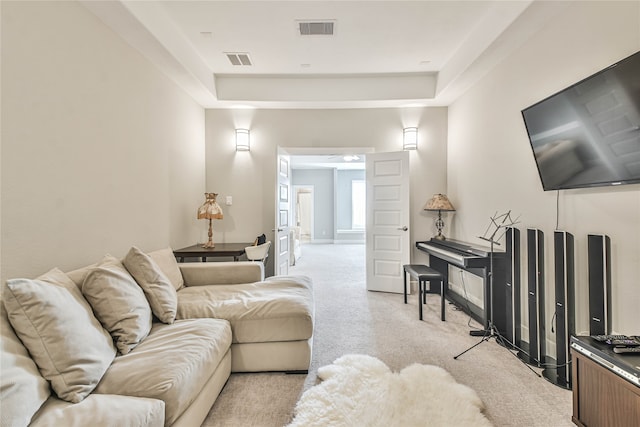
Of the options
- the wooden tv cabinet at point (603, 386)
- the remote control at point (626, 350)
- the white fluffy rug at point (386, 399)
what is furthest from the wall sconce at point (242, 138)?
the remote control at point (626, 350)

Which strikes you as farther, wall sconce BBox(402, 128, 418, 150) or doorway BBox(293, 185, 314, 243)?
doorway BBox(293, 185, 314, 243)

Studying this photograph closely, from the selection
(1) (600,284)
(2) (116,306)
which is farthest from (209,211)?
(1) (600,284)

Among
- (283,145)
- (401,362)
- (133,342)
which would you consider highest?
(283,145)

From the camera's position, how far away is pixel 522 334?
278cm

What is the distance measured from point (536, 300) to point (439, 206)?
1.91 meters

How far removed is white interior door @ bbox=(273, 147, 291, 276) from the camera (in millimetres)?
4371

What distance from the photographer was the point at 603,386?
57.2 inches

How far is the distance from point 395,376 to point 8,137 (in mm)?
2776

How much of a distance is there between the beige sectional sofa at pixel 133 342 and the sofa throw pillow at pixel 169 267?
0.04 feet

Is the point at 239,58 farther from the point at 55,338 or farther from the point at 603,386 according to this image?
the point at 603,386

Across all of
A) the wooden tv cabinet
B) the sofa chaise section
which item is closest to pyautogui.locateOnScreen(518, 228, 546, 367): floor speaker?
the wooden tv cabinet

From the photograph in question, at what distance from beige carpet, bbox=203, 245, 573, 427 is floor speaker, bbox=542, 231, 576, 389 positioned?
142 mm

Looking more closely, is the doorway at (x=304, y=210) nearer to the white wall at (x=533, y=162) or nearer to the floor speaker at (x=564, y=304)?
the white wall at (x=533, y=162)

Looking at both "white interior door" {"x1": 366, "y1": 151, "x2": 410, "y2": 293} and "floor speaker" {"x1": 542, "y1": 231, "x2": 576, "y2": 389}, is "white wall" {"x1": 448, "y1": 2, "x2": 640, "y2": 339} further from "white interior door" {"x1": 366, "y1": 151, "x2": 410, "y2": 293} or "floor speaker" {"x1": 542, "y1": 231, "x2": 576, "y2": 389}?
"white interior door" {"x1": 366, "y1": 151, "x2": 410, "y2": 293}
